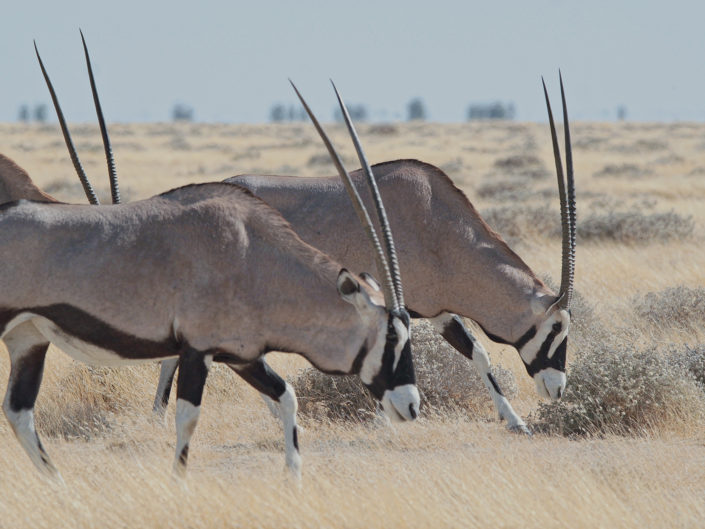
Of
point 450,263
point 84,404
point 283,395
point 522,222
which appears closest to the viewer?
point 283,395

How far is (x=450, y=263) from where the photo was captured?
25.1 feet

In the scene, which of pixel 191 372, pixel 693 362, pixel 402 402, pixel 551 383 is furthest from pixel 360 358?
pixel 693 362

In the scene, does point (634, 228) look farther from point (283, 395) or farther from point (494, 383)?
point (283, 395)

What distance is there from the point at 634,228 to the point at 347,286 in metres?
12.2

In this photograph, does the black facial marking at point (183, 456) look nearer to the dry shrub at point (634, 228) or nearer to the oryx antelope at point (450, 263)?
the oryx antelope at point (450, 263)

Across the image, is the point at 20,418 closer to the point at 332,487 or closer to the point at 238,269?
the point at 238,269

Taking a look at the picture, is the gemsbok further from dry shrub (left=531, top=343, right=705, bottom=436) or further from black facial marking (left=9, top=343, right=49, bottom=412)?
black facial marking (left=9, top=343, right=49, bottom=412)

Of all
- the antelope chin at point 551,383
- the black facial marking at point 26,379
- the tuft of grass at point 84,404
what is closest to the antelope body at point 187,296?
the black facial marking at point 26,379

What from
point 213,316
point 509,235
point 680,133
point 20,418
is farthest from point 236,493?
point 680,133

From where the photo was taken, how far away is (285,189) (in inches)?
320

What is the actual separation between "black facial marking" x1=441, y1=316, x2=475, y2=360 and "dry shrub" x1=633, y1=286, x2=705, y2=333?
9.73 ft

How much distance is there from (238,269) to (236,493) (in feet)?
3.85

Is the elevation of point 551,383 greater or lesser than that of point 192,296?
lesser

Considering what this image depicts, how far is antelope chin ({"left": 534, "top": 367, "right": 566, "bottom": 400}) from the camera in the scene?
23.3ft
